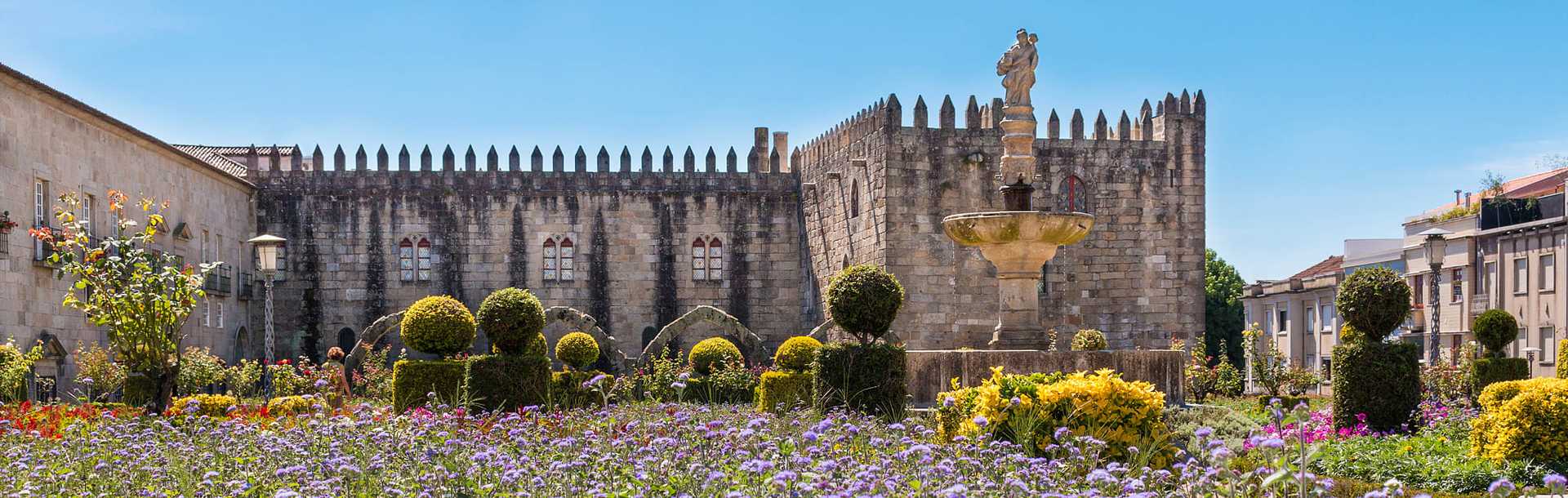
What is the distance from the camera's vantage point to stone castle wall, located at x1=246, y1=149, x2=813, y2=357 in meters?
32.9

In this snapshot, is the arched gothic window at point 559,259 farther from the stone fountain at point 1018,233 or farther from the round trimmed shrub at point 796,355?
the stone fountain at point 1018,233

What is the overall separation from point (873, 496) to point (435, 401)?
345 inches

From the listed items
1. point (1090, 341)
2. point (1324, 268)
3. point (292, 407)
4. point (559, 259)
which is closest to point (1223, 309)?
point (1324, 268)

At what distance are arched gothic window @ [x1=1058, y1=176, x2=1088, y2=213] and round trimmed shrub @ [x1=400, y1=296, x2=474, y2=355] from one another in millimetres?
12646

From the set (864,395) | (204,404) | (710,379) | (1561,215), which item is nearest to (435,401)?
(204,404)

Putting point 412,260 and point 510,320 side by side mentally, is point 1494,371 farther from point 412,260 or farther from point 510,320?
point 412,260

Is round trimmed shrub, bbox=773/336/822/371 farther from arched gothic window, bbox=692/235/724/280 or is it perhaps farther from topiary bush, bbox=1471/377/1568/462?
arched gothic window, bbox=692/235/724/280

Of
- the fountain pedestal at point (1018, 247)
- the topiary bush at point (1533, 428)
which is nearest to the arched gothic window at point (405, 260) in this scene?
the fountain pedestal at point (1018, 247)

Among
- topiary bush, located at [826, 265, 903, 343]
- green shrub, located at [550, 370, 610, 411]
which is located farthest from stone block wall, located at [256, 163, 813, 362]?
topiary bush, located at [826, 265, 903, 343]

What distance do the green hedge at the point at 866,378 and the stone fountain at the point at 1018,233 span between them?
2.19 metres

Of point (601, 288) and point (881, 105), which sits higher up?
point (881, 105)

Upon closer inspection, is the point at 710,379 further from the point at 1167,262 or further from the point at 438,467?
the point at 438,467

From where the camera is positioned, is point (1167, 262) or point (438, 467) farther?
point (1167, 262)

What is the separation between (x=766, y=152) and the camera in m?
34.1
